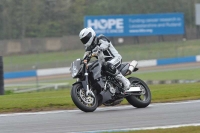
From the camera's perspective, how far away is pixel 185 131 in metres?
7.42

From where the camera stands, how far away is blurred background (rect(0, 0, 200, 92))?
44812 mm

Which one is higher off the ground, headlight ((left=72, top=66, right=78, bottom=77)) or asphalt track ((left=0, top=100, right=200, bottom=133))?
headlight ((left=72, top=66, right=78, bottom=77))

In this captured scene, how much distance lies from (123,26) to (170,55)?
5.16 m

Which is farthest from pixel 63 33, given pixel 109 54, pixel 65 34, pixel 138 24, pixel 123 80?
pixel 123 80

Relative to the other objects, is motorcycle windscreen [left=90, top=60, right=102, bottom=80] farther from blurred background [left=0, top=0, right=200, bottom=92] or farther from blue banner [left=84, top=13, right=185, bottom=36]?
blue banner [left=84, top=13, right=185, bottom=36]

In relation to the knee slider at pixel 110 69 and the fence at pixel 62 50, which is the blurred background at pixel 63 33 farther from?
the knee slider at pixel 110 69

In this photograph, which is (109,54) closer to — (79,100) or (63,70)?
(79,100)

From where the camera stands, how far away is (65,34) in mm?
49125

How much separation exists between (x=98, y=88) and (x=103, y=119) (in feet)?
4.46

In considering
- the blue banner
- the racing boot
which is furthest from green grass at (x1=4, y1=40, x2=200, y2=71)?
the racing boot

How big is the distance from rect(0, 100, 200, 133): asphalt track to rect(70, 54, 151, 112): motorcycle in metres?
0.19

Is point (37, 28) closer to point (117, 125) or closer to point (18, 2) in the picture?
point (18, 2)

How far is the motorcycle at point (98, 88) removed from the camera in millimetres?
10203

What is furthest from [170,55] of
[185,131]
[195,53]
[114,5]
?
[185,131]
